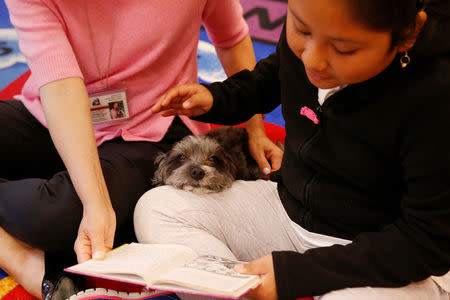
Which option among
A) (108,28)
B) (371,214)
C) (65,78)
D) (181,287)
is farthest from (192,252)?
(108,28)

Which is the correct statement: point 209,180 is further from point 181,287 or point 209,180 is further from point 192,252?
point 181,287

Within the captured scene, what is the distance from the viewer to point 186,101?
40.6 inches

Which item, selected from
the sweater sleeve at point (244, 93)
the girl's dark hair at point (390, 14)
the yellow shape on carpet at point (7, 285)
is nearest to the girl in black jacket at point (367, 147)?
the girl's dark hair at point (390, 14)

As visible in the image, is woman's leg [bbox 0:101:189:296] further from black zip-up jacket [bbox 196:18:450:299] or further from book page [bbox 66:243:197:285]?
black zip-up jacket [bbox 196:18:450:299]

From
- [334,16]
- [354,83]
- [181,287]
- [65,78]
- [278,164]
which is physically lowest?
[278,164]

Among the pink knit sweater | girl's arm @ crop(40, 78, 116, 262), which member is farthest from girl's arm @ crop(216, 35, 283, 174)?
girl's arm @ crop(40, 78, 116, 262)

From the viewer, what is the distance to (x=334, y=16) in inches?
24.3

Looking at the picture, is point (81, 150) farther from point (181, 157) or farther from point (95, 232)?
point (181, 157)

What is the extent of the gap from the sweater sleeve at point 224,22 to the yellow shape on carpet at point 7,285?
96cm

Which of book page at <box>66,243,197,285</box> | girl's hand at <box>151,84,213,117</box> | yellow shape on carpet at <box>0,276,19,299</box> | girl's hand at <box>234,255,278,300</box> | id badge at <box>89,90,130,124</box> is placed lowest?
yellow shape on carpet at <box>0,276,19,299</box>

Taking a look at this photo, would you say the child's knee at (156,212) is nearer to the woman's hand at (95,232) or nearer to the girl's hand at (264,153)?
the woman's hand at (95,232)

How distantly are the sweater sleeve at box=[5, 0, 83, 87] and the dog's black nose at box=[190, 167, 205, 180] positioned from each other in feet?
1.39

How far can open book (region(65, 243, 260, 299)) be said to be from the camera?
0.69 meters

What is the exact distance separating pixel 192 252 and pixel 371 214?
14.7 inches
